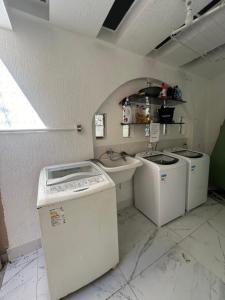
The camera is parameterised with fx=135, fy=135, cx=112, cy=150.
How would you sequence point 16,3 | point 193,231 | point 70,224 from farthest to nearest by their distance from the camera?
point 193,231, point 16,3, point 70,224

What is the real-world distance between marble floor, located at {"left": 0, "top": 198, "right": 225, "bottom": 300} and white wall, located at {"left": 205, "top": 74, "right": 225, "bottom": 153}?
1.84m

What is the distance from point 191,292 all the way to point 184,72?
2877mm

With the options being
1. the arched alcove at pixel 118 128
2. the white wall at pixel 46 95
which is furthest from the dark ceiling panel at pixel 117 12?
the arched alcove at pixel 118 128

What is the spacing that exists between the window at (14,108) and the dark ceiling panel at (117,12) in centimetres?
113

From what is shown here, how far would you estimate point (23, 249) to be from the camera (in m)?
1.42

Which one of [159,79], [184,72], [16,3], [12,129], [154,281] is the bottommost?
[154,281]

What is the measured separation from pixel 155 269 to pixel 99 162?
3.76 feet

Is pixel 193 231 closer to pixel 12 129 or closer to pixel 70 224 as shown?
pixel 70 224

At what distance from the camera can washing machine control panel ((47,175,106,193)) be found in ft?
3.23

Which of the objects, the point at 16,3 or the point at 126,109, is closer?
the point at 16,3

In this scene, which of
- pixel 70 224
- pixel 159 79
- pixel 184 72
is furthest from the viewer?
pixel 184 72

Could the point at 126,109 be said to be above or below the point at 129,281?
above

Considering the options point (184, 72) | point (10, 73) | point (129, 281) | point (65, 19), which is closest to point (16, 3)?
point (65, 19)

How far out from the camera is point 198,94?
2648mm
